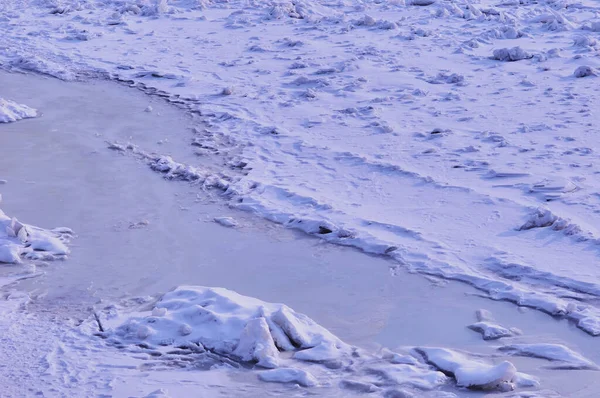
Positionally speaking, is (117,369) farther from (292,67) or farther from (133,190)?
(292,67)

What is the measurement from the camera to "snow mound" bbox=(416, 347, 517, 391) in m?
3.78

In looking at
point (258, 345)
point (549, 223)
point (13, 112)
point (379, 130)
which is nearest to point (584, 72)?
point (379, 130)

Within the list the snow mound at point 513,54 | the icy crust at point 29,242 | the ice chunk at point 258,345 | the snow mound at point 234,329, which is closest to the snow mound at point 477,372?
the snow mound at point 234,329

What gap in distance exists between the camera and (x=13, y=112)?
834 centimetres

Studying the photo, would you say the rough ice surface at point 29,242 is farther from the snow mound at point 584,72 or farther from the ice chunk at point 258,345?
the snow mound at point 584,72

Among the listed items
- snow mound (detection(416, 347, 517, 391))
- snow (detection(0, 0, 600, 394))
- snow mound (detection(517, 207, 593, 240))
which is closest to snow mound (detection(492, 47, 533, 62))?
snow (detection(0, 0, 600, 394))

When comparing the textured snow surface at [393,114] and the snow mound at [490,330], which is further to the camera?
the textured snow surface at [393,114]

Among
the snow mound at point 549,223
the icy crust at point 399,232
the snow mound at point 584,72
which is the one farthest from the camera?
the snow mound at point 584,72

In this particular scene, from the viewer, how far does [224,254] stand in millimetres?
5414

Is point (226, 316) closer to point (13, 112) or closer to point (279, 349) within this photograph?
point (279, 349)

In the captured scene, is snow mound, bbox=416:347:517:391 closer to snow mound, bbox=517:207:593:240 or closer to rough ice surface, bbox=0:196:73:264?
snow mound, bbox=517:207:593:240

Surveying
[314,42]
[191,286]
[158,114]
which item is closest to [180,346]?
[191,286]

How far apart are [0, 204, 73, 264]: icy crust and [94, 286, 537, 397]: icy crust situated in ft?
2.98

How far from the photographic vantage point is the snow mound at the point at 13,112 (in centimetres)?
818
